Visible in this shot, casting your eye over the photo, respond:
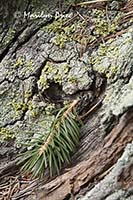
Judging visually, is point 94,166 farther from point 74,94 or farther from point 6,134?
point 6,134

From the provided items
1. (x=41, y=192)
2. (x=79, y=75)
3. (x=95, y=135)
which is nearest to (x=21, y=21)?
(x=79, y=75)

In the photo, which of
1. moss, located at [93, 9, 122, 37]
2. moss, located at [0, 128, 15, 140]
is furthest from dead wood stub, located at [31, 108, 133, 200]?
moss, located at [93, 9, 122, 37]

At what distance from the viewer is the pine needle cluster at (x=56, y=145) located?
1.49m

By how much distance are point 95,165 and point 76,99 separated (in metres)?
0.28

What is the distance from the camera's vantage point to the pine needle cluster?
1486 mm

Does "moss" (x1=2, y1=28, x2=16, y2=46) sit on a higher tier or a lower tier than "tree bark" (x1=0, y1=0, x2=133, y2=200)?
higher

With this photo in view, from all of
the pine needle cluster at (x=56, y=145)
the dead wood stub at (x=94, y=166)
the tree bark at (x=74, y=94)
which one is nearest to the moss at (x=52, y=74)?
the tree bark at (x=74, y=94)

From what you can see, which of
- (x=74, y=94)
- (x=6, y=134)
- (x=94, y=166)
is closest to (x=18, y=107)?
(x=6, y=134)

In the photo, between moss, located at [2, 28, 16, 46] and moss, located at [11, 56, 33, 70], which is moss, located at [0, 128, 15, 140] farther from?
moss, located at [2, 28, 16, 46]

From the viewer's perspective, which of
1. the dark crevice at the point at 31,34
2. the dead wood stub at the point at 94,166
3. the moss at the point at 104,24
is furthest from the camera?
the dark crevice at the point at 31,34

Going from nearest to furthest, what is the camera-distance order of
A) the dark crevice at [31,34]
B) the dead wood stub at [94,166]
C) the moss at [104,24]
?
the dead wood stub at [94,166]
the moss at [104,24]
the dark crevice at [31,34]

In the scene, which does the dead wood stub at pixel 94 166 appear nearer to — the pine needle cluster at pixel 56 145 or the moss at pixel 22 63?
the pine needle cluster at pixel 56 145

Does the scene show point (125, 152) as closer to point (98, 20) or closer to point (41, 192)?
point (41, 192)

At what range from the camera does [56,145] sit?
1.50 meters
